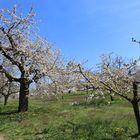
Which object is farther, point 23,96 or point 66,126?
point 23,96

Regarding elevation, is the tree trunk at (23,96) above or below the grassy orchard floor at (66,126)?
above

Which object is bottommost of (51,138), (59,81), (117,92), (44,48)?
(51,138)

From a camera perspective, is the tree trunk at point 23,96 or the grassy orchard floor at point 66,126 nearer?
the grassy orchard floor at point 66,126

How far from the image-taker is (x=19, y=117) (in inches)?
1165

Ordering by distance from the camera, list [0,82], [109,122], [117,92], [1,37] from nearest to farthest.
A: [117,92] → [109,122] → [1,37] → [0,82]

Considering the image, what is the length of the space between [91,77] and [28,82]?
16836 millimetres

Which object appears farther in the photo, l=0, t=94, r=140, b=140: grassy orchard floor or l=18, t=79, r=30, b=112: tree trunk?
l=18, t=79, r=30, b=112: tree trunk

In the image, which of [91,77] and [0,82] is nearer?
[91,77]

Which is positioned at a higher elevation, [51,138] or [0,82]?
[0,82]

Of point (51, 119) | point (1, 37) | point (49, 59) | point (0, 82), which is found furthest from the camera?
point (0, 82)

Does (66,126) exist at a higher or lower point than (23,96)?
lower

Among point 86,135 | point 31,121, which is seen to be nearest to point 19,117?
point 31,121

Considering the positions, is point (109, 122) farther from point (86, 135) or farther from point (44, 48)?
point (44, 48)

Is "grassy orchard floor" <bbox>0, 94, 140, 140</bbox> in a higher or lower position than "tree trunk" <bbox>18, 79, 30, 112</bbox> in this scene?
lower
